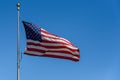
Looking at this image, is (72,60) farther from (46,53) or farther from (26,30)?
(26,30)

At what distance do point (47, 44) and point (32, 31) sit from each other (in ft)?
4.81

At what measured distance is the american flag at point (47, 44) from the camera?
28016 mm

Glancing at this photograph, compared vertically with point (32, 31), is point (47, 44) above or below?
below

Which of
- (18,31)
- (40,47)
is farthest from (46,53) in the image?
(18,31)

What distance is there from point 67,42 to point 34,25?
2.71 metres

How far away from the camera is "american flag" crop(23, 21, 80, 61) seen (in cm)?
2802

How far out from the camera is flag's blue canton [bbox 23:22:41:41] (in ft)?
92.9

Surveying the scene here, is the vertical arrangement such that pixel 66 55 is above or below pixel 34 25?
below

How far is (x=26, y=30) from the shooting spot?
28578 mm

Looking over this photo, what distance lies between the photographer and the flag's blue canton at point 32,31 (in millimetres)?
28328

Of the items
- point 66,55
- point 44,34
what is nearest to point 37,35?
point 44,34

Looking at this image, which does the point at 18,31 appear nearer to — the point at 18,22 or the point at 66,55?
the point at 18,22

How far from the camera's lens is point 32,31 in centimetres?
2859

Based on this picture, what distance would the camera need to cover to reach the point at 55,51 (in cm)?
2825
